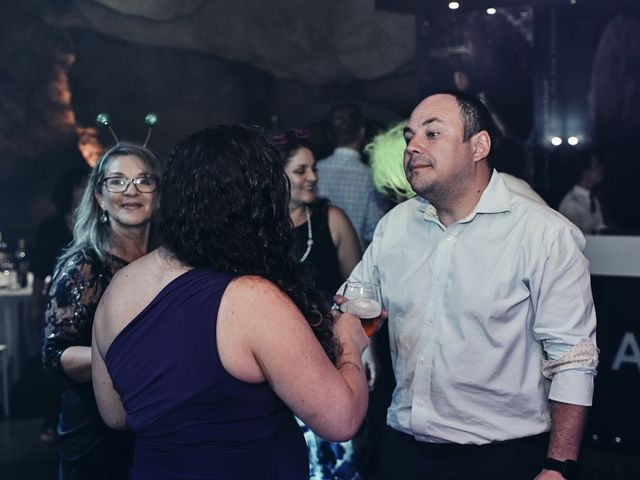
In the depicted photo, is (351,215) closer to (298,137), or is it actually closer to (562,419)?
(298,137)

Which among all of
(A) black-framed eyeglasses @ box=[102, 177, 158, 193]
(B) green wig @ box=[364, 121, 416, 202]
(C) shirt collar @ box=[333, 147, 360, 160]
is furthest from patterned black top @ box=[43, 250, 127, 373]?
→ (C) shirt collar @ box=[333, 147, 360, 160]

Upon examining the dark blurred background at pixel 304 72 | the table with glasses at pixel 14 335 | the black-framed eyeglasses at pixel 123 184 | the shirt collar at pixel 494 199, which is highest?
the dark blurred background at pixel 304 72

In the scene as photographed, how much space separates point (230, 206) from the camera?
1.63 m

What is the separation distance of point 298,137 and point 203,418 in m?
2.35

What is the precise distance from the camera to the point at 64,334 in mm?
2504

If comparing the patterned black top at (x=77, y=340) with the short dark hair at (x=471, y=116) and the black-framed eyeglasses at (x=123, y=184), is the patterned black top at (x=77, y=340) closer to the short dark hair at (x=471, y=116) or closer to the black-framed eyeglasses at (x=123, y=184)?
the black-framed eyeglasses at (x=123, y=184)

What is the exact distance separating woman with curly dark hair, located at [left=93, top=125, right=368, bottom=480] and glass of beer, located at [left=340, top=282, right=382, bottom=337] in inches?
14.4

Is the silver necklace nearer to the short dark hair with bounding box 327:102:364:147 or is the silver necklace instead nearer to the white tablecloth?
the short dark hair with bounding box 327:102:364:147

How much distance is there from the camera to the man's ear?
232cm

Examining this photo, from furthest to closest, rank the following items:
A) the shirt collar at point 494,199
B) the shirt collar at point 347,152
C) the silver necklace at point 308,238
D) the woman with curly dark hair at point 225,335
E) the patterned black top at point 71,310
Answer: the shirt collar at point 347,152 < the silver necklace at point 308,238 < the patterned black top at point 71,310 < the shirt collar at point 494,199 < the woman with curly dark hair at point 225,335

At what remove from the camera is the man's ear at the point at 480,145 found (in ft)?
7.63

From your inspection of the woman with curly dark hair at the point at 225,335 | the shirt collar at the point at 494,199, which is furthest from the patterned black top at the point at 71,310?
the shirt collar at the point at 494,199

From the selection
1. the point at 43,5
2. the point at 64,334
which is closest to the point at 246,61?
the point at 43,5

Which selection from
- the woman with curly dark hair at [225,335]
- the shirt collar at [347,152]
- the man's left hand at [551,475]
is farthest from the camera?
the shirt collar at [347,152]
